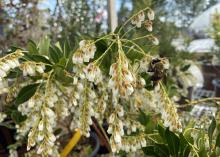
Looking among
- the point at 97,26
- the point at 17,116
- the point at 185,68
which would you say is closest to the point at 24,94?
the point at 17,116

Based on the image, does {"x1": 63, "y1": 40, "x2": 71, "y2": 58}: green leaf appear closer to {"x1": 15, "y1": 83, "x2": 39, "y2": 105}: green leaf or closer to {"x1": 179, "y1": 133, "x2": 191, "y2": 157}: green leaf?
{"x1": 15, "y1": 83, "x2": 39, "y2": 105}: green leaf

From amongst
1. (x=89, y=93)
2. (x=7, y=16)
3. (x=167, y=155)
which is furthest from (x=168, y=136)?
(x=7, y=16)

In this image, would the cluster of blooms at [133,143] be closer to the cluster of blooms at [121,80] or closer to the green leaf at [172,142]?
the green leaf at [172,142]

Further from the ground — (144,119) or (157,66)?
(157,66)

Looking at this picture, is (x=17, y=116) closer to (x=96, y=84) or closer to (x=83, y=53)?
(x=96, y=84)

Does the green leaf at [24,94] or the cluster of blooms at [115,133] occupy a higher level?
the green leaf at [24,94]

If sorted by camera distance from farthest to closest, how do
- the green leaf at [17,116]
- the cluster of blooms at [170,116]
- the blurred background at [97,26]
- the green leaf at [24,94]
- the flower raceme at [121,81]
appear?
the blurred background at [97,26] < the green leaf at [17,116] < the green leaf at [24,94] < the cluster of blooms at [170,116] < the flower raceme at [121,81]

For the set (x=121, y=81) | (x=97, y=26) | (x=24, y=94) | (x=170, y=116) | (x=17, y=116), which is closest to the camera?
(x=121, y=81)

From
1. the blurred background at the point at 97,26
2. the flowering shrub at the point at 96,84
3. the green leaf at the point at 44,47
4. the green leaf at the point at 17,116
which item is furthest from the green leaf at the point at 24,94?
the blurred background at the point at 97,26
